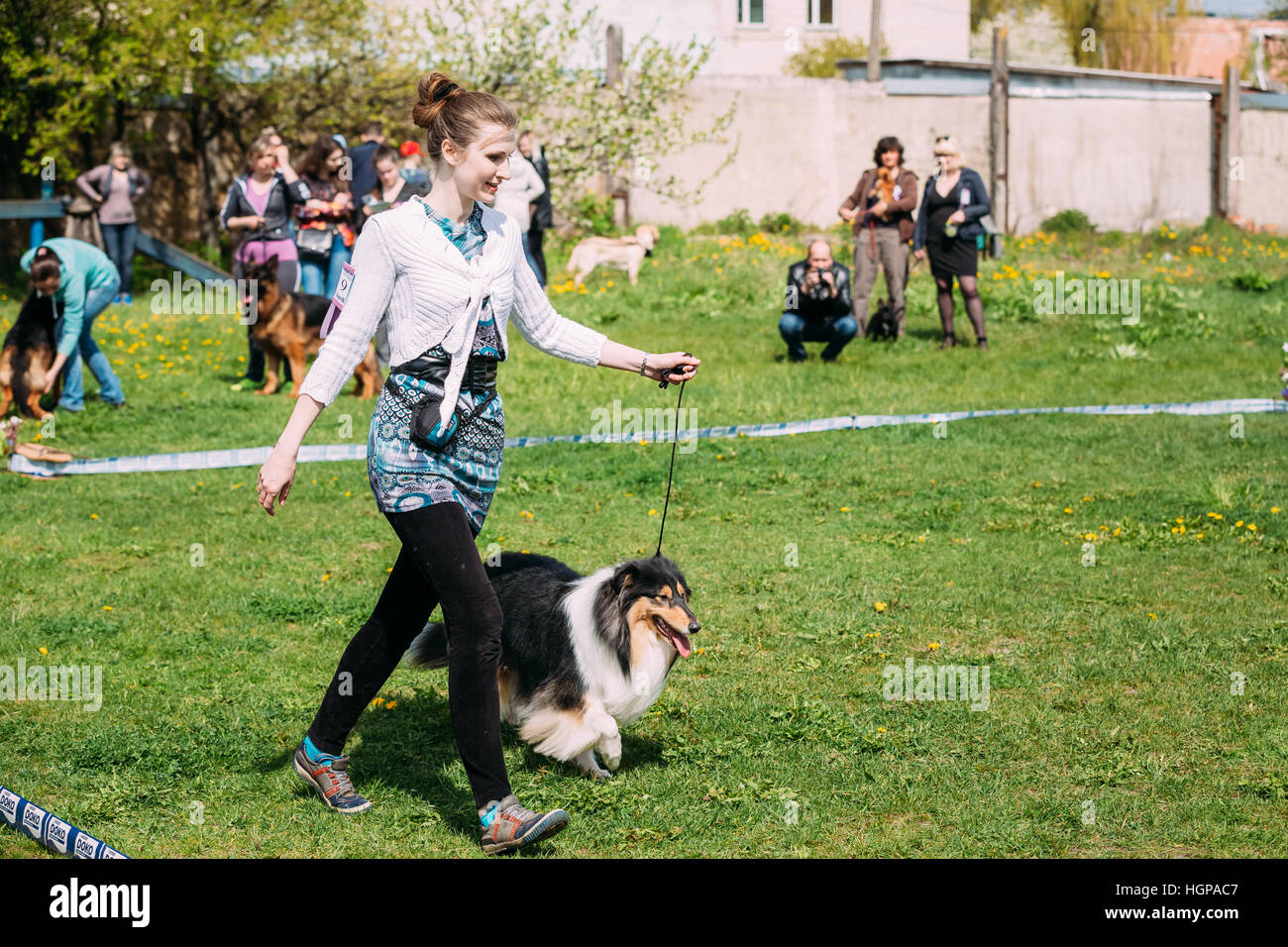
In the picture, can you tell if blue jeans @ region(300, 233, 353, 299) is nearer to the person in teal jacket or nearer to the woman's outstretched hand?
the person in teal jacket

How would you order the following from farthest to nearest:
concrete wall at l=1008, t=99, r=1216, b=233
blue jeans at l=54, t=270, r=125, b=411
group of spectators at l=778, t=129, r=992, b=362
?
concrete wall at l=1008, t=99, r=1216, b=233 → group of spectators at l=778, t=129, r=992, b=362 → blue jeans at l=54, t=270, r=125, b=411

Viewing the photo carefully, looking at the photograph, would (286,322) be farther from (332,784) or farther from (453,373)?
(453,373)

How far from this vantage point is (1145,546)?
23.2ft

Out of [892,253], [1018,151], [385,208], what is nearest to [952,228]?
[892,253]

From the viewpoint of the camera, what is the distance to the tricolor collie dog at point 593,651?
4.29 m

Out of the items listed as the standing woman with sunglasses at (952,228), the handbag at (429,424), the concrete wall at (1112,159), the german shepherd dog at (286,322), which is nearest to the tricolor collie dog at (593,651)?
the handbag at (429,424)

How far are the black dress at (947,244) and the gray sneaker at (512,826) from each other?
33.5 feet

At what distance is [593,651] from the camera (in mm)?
4387

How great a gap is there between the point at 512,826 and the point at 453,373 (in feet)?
4.17

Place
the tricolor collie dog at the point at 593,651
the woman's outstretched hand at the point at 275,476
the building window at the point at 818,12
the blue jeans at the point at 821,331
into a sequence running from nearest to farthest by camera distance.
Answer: the woman's outstretched hand at the point at 275,476 < the tricolor collie dog at the point at 593,651 < the blue jeans at the point at 821,331 < the building window at the point at 818,12

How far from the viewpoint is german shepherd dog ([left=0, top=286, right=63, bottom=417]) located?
10555 mm

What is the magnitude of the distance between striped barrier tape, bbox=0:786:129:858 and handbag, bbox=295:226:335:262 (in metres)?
8.83

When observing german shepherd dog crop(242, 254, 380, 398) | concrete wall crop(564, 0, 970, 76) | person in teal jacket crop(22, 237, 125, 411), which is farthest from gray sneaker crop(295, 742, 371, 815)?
concrete wall crop(564, 0, 970, 76)

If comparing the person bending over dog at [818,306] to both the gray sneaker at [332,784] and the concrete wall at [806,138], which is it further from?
the concrete wall at [806,138]
